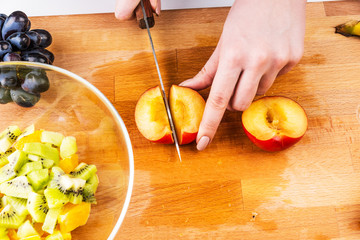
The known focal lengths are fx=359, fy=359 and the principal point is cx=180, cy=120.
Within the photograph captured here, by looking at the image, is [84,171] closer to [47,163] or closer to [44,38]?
[47,163]

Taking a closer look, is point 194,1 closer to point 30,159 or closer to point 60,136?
point 60,136

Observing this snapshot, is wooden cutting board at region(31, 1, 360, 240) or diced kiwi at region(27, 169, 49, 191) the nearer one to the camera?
diced kiwi at region(27, 169, 49, 191)

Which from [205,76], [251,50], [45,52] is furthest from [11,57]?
[251,50]

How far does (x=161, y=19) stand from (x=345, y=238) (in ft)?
3.37

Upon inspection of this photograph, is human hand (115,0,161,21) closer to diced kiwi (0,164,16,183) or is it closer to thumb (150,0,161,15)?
thumb (150,0,161,15)

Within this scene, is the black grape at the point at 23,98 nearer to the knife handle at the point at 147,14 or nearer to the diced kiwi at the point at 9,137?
the diced kiwi at the point at 9,137

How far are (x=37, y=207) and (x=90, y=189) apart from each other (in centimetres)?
16

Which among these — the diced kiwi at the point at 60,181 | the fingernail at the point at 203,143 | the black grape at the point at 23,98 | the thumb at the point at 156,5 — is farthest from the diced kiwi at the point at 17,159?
the thumb at the point at 156,5

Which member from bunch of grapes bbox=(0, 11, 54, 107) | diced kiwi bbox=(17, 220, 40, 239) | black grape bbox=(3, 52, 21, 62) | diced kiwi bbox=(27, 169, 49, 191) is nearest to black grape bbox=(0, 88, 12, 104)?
bunch of grapes bbox=(0, 11, 54, 107)

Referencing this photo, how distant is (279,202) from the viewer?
121cm

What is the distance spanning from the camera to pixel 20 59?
117 cm

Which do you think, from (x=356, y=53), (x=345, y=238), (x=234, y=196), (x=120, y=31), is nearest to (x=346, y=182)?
(x=345, y=238)

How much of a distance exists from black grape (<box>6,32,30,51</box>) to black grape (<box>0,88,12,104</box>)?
0.47 feet

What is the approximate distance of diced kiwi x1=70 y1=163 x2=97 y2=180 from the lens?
1.10 meters
